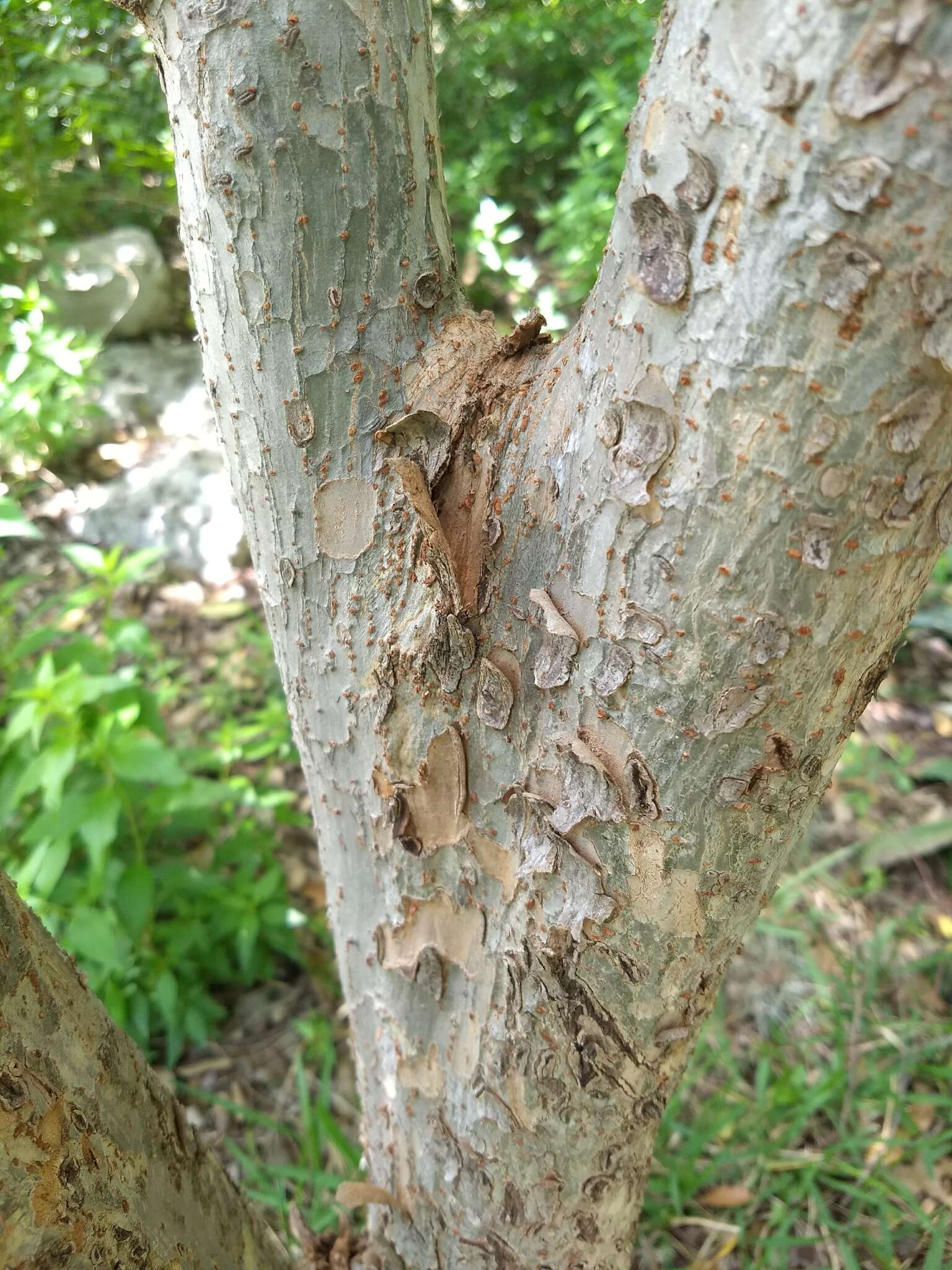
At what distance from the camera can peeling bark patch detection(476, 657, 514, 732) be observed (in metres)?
0.80

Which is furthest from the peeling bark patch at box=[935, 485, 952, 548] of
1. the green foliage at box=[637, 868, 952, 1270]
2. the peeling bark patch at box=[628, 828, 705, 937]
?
the green foliage at box=[637, 868, 952, 1270]

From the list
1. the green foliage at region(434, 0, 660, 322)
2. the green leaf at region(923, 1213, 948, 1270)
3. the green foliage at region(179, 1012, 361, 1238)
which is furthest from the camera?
the green foliage at region(434, 0, 660, 322)

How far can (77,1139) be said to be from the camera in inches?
27.8

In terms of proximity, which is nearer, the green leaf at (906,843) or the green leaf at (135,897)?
the green leaf at (135,897)

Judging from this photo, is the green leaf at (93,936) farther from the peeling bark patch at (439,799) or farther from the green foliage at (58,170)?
the green foliage at (58,170)

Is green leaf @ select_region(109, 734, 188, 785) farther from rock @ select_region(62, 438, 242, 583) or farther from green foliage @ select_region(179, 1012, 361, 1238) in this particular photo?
rock @ select_region(62, 438, 242, 583)

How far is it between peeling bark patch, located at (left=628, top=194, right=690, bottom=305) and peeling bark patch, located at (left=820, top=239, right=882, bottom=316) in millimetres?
90

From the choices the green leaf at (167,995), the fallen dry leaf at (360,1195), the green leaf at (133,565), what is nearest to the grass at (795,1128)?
the green leaf at (167,995)

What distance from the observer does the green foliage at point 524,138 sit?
348 centimetres

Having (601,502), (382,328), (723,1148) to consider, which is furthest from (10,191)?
(723,1148)

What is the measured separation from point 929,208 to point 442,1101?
103cm

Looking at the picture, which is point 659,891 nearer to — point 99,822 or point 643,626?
point 643,626

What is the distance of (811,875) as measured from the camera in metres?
2.34

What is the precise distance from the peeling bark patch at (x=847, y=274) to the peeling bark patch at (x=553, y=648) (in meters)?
0.31
